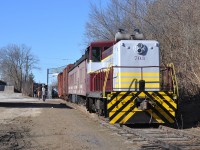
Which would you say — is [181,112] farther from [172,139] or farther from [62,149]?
[62,149]

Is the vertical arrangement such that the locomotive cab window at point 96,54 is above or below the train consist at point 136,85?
above

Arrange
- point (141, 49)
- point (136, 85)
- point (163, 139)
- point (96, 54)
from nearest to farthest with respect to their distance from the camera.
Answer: point (163, 139) → point (136, 85) → point (141, 49) → point (96, 54)

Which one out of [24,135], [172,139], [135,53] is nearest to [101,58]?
[135,53]

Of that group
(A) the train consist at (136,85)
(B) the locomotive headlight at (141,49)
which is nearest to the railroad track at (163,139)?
(A) the train consist at (136,85)

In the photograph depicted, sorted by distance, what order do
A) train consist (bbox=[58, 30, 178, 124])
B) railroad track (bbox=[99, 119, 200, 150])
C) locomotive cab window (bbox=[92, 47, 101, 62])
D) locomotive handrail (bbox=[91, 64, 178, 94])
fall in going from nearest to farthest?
railroad track (bbox=[99, 119, 200, 150]) → train consist (bbox=[58, 30, 178, 124]) → locomotive handrail (bbox=[91, 64, 178, 94]) → locomotive cab window (bbox=[92, 47, 101, 62])

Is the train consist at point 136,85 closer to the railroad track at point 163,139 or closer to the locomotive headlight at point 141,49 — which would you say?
the locomotive headlight at point 141,49

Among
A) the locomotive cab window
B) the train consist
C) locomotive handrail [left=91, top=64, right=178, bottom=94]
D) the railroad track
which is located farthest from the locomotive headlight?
the locomotive cab window

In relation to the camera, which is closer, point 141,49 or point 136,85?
point 136,85

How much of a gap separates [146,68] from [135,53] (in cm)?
71

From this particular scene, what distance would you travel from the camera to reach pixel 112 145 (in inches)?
397

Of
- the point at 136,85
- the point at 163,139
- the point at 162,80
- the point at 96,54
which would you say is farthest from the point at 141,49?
the point at 163,139

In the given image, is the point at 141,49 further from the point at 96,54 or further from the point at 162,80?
the point at 96,54

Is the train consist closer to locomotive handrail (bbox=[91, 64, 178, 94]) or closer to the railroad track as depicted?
locomotive handrail (bbox=[91, 64, 178, 94])

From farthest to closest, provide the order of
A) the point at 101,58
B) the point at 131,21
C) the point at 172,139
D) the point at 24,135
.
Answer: the point at 131,21 → the point at 101,58 → the point at 24,135 → the point at 172,139
